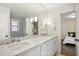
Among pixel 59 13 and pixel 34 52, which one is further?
pixel 59 13

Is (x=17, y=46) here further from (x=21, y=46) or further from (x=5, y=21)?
(x=5, y=21)

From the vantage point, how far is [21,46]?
4.87ft

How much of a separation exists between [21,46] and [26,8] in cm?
53

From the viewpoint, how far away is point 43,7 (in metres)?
1.62

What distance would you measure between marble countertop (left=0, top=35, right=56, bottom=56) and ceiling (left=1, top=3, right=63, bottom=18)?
367mm

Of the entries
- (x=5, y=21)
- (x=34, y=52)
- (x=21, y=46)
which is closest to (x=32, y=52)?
(x=34, y=52)

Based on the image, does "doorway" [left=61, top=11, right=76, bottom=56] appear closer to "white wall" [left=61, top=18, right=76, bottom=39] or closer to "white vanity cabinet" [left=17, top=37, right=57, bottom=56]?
"white wall" [left=61, top=18, right=76, bottom=39]

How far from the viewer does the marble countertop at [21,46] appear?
1.41 meters

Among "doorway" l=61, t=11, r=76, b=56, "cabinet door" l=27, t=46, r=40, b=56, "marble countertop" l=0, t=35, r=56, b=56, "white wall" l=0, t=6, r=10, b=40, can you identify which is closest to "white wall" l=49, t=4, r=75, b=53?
"doorway" l=61, t=11, r=76, b=56

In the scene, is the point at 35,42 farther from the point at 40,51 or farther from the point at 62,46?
the point at 62,46

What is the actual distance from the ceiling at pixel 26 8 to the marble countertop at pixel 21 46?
37 centimetres

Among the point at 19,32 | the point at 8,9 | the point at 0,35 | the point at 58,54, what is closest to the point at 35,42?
the point at 19,32

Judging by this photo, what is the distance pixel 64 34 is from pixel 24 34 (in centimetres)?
59

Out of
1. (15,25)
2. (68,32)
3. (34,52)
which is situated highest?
(15,25)
